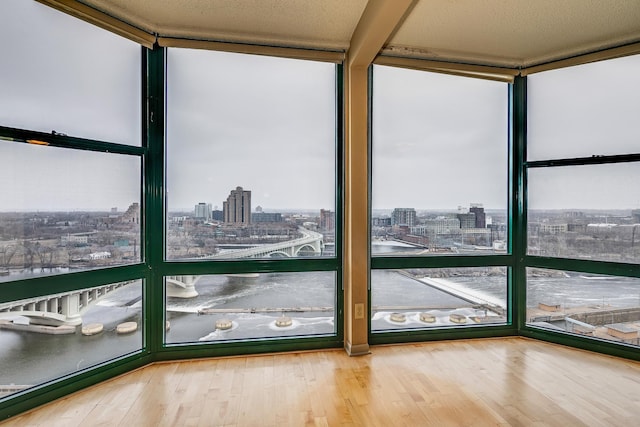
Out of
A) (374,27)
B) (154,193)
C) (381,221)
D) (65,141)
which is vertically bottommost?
(381,221)

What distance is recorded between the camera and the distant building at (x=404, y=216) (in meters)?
2.73

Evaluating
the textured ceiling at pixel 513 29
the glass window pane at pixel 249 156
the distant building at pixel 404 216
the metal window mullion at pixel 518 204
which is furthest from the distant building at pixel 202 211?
the metal window mullion at pixel 518 204

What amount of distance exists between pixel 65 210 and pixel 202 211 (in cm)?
85

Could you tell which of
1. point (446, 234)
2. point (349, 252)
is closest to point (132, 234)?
→ point (349, 252)

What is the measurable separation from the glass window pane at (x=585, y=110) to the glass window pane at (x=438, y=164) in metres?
0.28

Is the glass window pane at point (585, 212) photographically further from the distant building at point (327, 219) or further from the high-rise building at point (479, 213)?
the distant building at point (327, 219)

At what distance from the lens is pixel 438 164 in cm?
279

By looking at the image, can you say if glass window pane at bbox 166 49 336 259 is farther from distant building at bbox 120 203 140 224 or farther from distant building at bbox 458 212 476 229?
distant building at bbox 458 212 476 229

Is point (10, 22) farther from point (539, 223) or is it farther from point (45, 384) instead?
point (539, 223)

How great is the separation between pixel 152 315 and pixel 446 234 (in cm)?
256

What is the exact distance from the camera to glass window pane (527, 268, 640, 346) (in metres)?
2.47

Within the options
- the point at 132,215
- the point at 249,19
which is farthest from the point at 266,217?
the point at 249,19

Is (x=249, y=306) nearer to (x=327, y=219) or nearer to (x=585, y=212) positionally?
(x=327, y=219)

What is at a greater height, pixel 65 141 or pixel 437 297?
pixel 65 141
